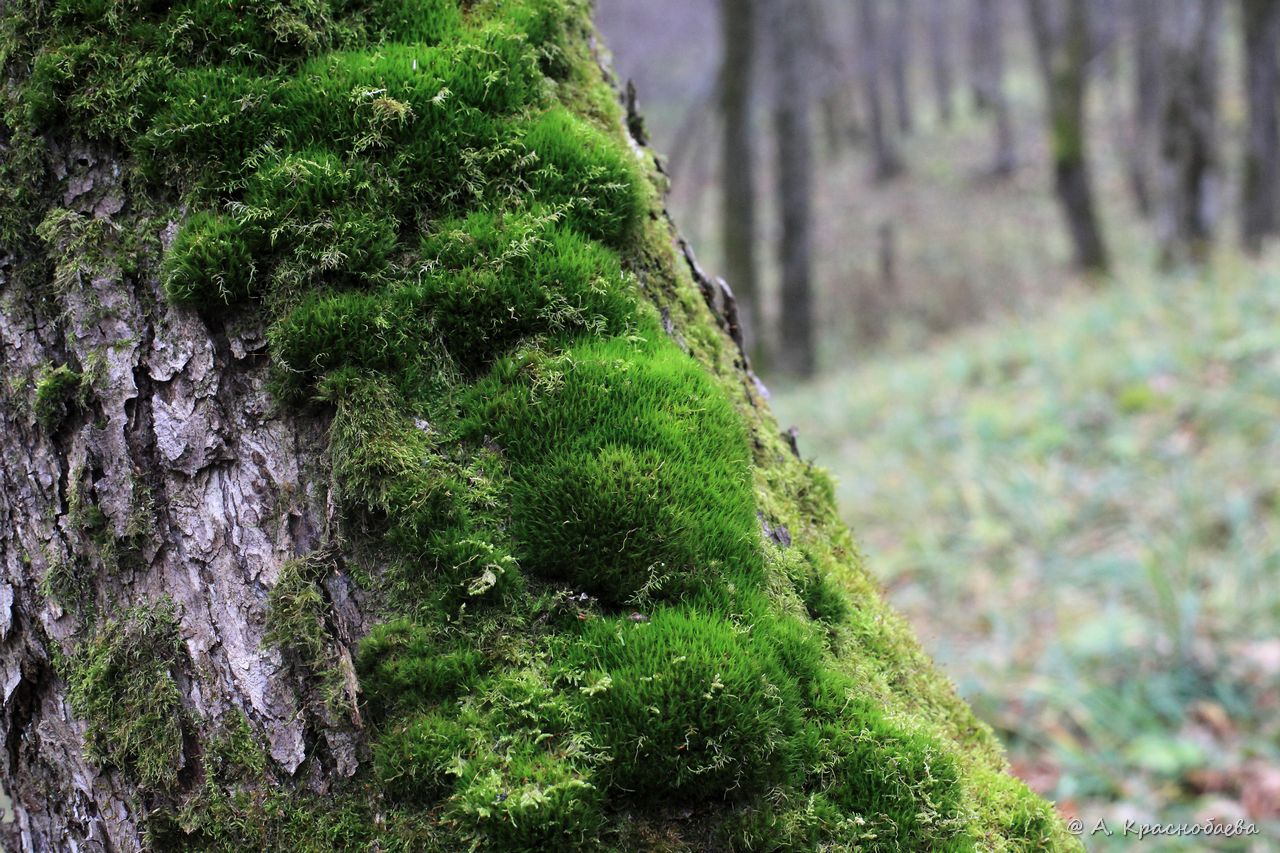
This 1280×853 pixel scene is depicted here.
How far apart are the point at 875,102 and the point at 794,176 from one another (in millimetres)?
17139

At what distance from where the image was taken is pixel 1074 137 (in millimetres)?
12234

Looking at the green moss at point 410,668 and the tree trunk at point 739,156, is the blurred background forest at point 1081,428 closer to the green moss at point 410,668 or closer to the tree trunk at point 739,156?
the tree trunk at point 739,156

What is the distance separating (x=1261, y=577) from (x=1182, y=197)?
8.85 meters

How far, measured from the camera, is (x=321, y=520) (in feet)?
4.75

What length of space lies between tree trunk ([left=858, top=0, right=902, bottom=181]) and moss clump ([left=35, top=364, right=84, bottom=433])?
2741 centimetres

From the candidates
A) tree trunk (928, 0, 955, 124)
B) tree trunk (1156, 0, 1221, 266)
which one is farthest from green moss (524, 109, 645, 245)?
tree trunk (928, 0, 955, 124)

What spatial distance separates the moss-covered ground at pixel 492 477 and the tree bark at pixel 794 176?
10518 millimetres

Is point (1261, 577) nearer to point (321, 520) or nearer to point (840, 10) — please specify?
point (321, 520)

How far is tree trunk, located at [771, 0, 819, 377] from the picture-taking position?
11.6 meters

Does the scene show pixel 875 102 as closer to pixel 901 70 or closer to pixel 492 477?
pixel 901 70

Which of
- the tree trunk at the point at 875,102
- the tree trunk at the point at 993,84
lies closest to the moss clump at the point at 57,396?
the tree trunk at the point at 993,84

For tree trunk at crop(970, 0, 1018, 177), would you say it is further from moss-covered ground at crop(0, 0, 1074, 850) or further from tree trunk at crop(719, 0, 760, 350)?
moss-covered ground at crop(0, 0, 1074, 850)

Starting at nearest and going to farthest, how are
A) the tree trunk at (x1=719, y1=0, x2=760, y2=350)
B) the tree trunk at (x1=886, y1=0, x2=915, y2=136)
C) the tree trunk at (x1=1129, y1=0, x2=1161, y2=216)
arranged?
1. the tree trunk at (x1=719, y1=0, x2=760, y2=350)
2. the tree trunk at (x1=1129, y1=0, x2=1161, y2=216)
3. the tree trunk at (x1=886, y1=0, x2=915, y2=136)

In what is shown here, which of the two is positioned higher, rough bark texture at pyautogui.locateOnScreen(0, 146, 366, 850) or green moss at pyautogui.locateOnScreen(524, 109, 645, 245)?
green moss at pyautogui.locateOnScreen(524, 109, 645, 245)
